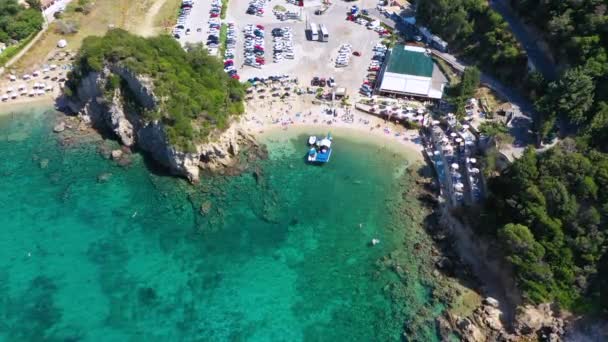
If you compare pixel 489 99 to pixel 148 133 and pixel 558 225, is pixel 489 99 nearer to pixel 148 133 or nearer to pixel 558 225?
pixel 558 225

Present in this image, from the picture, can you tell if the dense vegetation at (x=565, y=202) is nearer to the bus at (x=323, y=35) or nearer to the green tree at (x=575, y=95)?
the green tree at (x=575, y=95)

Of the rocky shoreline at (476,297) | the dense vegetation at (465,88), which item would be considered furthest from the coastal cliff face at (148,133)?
the dense vegetation at (465,88)

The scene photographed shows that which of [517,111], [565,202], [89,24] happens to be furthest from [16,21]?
[565,202]

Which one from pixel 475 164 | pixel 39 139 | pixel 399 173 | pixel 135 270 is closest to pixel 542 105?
pixel 475 164

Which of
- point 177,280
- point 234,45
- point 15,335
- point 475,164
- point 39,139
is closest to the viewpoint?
point 15,335

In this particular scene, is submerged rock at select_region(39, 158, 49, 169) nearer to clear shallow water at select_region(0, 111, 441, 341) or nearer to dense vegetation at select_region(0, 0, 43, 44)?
clear shallow water at select_region(0, 111, 441, 341)

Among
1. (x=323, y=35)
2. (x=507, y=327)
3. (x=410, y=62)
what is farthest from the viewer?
(x=323, y=35)

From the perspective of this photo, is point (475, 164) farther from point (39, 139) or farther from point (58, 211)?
point (39, 139)
